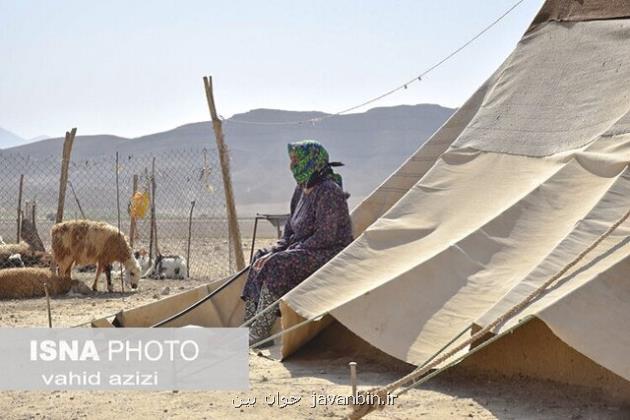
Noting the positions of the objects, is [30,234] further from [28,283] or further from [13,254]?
[28,283]

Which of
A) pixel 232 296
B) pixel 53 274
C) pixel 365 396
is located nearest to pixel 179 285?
pixel 53 274

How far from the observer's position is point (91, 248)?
12.2 meters

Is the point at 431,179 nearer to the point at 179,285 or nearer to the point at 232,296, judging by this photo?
the point at 232,296

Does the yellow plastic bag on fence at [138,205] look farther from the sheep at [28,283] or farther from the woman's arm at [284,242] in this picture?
the woman's arm at [284,242]

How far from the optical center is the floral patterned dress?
7.25 m

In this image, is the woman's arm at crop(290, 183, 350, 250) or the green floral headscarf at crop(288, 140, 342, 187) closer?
the woman's arm at crop(290, 183, 350, 250)

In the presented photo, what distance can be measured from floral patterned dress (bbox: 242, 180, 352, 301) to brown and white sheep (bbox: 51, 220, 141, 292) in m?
5.00

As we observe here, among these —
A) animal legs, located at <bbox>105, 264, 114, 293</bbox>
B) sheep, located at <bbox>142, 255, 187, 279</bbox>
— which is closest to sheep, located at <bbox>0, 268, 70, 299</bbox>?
animal legs, located at <bbox>105, 264, 114, 293</bbox>

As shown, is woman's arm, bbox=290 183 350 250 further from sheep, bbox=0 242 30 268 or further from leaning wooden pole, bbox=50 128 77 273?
sheep, bbox=0 242 30 268

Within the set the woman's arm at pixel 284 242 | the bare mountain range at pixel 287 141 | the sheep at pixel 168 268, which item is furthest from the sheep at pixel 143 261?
the bare mountain range at pixel 287 141

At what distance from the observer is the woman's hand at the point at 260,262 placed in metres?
7.35

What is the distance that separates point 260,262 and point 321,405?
2.10 metres

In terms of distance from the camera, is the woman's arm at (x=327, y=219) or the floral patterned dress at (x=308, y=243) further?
the woman's arm at (x=327, y=219)

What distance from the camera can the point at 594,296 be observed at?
5.24m
